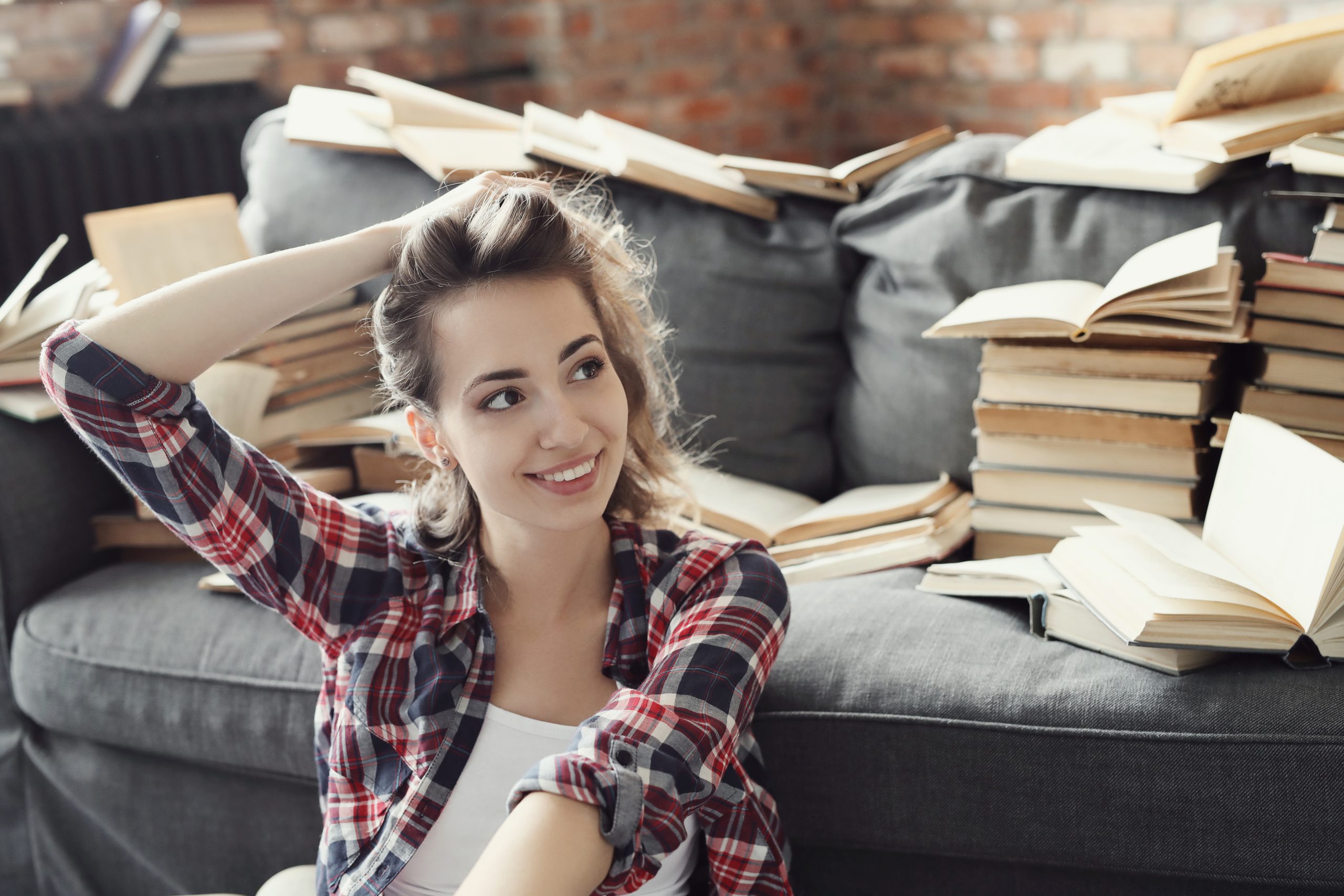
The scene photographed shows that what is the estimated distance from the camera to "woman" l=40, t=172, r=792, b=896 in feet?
3.18

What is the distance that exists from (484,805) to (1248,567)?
2.36ft

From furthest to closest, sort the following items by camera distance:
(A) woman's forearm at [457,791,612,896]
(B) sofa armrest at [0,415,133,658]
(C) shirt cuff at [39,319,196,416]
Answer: (B) sofa armrest at [0,415,133,658] → (C) shirt cuff at [39,319,196,416] → (A) woman's forearm at [457,791,612,896]

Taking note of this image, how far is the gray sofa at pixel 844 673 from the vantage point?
3.43 ft

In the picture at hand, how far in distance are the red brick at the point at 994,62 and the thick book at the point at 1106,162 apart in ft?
4.07

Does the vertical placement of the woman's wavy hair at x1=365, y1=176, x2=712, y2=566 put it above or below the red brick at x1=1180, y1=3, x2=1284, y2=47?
below

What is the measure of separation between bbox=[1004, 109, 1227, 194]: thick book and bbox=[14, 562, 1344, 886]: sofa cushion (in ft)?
1.69

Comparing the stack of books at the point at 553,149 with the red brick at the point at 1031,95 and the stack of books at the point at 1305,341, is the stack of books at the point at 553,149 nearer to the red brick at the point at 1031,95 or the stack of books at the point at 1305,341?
the stack of books at the point at 1305,341

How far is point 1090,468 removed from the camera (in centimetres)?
136

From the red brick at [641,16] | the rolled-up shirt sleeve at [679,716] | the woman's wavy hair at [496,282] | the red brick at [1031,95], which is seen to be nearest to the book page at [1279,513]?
the rolled-up shirt sleeve at [679,716]

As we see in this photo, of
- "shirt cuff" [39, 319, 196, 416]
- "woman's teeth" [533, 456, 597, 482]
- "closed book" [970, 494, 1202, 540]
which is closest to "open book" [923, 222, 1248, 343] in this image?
"closed book" [970, 494, 1202, 540]

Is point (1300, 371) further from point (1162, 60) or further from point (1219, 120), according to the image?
point (1162, 60)

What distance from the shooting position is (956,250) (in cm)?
149

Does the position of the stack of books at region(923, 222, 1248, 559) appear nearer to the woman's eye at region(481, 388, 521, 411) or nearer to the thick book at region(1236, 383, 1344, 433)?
the thick book at region(1236, 383, 1344, 433)

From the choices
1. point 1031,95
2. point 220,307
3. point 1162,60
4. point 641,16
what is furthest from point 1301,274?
point 641,16
